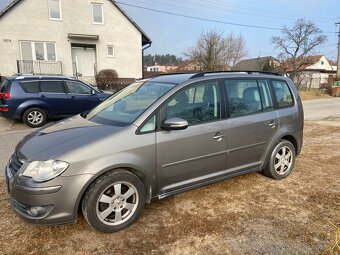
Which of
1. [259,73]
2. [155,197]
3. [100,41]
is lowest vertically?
[155,197]

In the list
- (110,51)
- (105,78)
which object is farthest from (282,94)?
(110,51)

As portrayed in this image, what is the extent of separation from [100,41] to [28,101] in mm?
14381

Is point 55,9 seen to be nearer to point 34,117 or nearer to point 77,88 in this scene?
point 77,88

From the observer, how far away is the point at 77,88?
32.6ft

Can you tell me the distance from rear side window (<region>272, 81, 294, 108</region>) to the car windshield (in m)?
1.93

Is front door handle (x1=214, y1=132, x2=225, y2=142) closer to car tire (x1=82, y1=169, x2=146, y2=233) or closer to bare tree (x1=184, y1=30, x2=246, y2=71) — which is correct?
car tire (x1=82, y1=169, x2=146, y2=233)

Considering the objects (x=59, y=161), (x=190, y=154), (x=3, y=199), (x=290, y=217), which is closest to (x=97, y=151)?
(x=59, y=161)

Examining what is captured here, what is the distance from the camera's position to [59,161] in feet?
8.89

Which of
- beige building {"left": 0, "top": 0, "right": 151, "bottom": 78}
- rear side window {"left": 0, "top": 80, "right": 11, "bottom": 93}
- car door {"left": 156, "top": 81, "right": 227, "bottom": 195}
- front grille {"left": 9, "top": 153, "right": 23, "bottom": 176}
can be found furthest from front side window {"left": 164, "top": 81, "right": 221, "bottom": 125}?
beige building {"left": 0, "top": 0, "right": 151, "bottom": 78}

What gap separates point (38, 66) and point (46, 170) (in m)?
19.9

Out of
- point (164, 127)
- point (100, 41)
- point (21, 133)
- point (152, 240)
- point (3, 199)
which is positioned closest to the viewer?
point (152, 240)

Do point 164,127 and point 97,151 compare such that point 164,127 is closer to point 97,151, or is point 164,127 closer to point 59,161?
point 97,151

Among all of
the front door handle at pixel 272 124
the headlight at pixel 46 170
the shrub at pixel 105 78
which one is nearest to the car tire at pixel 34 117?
the headlight at pixel 46 170

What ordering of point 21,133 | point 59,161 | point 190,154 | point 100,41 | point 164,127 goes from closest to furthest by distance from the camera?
point 59,161, point 164,127, point 190,154, point 21,133, point 100,41
